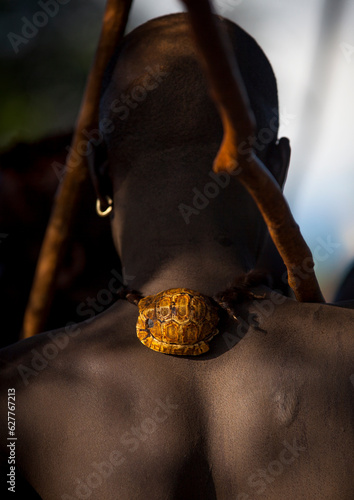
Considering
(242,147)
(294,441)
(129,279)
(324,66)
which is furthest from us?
(324,66)

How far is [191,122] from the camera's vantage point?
144 cm

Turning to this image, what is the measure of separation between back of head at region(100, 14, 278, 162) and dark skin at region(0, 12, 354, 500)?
28cm

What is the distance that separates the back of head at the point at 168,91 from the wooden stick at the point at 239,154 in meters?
0.47

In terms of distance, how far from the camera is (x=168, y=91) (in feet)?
4.81

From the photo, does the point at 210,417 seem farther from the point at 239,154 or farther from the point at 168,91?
the point at 168,91

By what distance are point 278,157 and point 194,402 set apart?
74 cm

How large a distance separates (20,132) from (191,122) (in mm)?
1653

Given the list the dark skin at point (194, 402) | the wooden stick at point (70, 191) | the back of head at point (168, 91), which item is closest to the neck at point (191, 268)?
the dark skin at point (194, 402)

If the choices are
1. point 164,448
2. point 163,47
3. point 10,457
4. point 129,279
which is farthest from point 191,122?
point 10,457

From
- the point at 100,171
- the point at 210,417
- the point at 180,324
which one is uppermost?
the point at 100,171

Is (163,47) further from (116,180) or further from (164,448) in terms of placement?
(164,448)

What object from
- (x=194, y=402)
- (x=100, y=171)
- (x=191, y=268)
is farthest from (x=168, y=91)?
(x=194, y=402)

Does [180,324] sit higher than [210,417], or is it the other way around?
[180,324]

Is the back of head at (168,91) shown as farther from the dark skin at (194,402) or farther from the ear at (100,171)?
Result: the dark skin at (194,402)
